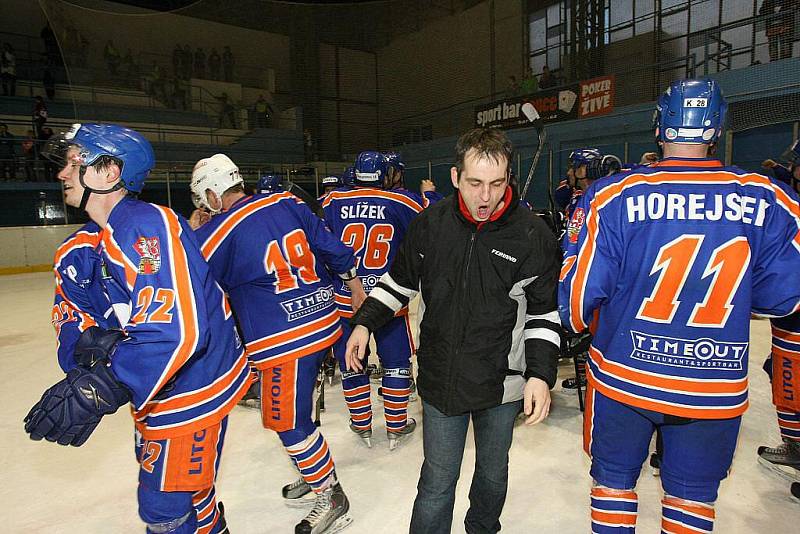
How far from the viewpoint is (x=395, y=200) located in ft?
10.9

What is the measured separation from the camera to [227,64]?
13.9 metres

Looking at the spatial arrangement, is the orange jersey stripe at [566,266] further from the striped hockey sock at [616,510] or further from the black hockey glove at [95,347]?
the black hockey glove at [95,347]

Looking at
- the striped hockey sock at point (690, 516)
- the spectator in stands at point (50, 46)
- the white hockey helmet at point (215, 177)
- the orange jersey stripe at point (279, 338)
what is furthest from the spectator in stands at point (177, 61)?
the striped hockey sock at point (690, 516)

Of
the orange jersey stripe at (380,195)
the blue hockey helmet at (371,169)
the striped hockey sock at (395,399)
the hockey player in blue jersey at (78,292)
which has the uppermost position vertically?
the blue hockey helmet at (371,169)

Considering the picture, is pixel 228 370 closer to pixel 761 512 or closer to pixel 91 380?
pixel 91 380

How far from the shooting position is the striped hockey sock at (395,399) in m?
3.16

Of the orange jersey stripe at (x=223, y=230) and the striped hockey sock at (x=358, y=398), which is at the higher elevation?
the orange jersey stripe at (x=223, y=230)

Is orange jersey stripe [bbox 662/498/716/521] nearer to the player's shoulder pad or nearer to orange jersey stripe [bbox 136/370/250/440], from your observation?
orange jersey stripe [bbox 136/370/250/440]

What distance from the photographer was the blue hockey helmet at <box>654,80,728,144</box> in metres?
1.55

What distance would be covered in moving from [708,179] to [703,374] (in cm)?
57

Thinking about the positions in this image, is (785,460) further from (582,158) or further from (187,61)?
(187,61)

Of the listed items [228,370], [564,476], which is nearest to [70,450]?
[228,370]

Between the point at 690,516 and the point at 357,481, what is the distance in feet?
5.51

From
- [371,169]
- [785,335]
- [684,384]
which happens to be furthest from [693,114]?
[371,169]
